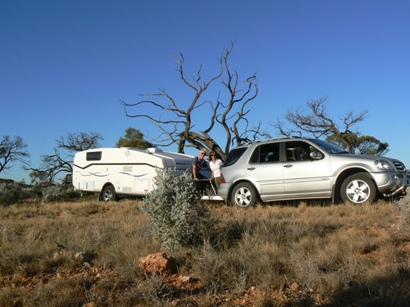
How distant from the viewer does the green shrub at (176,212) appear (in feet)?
19.5

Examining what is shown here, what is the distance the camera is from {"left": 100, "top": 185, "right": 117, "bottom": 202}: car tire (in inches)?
661

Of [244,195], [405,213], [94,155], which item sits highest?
[94,155]

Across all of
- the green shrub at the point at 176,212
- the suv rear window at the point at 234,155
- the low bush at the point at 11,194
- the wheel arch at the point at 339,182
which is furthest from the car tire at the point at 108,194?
the green shrub at the point at 176,212

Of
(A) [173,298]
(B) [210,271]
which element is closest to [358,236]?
(B) [210,271]

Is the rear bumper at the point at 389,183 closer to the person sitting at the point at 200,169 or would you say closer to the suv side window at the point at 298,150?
the suv side window at the point at 298,150

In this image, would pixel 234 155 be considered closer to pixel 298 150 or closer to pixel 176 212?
pixel 298 150

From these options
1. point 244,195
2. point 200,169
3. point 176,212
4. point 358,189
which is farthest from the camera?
point 200,169

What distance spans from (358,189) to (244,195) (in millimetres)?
2743

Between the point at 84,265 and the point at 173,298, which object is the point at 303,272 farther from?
the point at 84,265

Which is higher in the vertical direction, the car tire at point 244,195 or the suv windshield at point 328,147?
the suv windshield at point 328,147

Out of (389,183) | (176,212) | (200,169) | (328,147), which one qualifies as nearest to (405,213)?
(176,212)

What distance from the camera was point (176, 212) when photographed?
6082 mm

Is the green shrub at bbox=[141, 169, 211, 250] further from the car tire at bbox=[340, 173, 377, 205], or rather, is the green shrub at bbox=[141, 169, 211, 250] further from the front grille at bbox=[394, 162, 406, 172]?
the front grille at bbox=[394, 162, 406, 172]

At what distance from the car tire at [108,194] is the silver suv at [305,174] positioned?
6.38 meters
